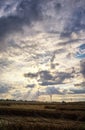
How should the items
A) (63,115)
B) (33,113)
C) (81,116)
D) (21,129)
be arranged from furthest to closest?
(33,113), (63,115), (81,116), (21,129)

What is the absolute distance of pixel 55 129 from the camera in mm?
29172

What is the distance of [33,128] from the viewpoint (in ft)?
94.4

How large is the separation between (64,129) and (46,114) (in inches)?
993

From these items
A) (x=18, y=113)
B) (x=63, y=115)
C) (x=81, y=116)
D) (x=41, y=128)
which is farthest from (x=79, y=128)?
(x=18, y=113)

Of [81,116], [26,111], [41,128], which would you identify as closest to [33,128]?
[41,128]

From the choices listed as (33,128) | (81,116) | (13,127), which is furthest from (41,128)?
(81,116)

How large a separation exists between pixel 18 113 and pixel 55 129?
2928cm

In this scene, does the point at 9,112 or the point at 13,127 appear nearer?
the point at 13,127

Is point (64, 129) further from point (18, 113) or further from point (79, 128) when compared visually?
point (18, 113)

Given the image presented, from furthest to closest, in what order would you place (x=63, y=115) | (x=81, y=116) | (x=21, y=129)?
(x=63, y=115), (x=81, y=116), (x=21, y=129)

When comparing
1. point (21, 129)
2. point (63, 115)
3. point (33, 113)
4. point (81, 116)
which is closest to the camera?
point (21, 129)

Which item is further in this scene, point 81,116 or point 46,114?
point 46,114

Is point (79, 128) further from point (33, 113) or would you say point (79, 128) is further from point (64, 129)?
point (33, 113)

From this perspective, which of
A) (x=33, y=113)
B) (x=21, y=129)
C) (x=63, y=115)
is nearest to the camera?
(x=21, y=129)
